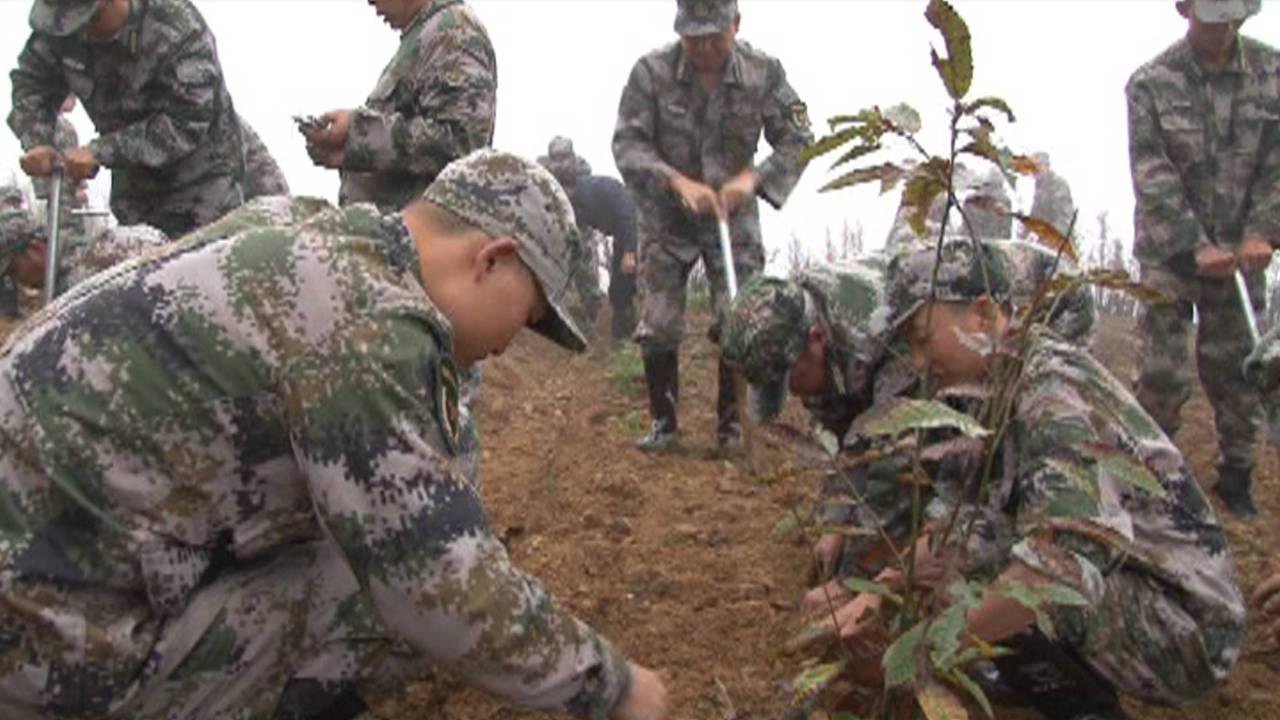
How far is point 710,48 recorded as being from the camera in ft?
17.6

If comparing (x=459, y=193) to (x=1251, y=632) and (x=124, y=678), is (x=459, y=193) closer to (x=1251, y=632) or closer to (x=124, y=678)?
(x=124, y=678)

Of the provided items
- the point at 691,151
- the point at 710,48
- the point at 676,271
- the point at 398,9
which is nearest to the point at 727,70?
the point at 710,48

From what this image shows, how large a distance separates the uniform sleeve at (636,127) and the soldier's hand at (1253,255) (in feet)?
7.58

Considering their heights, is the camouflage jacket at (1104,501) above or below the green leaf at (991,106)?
below

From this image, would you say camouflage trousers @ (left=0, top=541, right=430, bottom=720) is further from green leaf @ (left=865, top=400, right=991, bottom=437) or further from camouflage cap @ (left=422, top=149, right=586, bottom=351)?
green leaf @ (left=865, top=400, right=991, bottom=437)

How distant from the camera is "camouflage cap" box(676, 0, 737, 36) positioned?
5168 mm

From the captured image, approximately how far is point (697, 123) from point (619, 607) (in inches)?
107

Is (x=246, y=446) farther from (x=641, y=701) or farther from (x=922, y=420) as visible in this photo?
(x=922, y=420)

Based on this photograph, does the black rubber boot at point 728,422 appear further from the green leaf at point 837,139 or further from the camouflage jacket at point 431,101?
the green leaf at point 837,139

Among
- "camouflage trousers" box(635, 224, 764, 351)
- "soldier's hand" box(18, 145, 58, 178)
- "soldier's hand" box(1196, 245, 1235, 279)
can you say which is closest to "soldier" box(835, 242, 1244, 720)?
"soldier's hand" box(1196, 245, 1235, 279)

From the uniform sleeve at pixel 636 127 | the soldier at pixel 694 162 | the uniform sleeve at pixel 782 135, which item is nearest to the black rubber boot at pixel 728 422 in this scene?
the soldier at pixel 694 162

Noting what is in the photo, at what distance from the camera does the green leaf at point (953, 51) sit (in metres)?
1.46

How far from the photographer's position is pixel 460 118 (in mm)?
3531

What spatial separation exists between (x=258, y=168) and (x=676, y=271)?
2.05m
